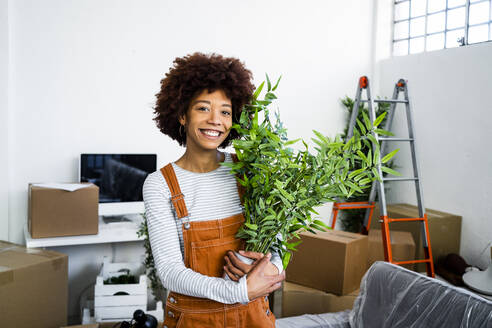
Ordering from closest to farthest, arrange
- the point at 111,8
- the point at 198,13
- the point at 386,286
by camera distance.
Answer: the point at 386,286 < the point at 111,8 < the point at 198,13

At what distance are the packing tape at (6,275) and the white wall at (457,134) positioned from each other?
315 cm

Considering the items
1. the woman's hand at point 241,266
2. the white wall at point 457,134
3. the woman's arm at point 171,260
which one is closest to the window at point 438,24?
the white wall at point 457,134

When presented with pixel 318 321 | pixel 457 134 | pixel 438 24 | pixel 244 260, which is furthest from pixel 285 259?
pixel 438 24

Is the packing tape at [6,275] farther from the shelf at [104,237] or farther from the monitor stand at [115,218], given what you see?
the monitor stand at [115,218]

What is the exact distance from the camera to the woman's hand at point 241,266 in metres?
1.13

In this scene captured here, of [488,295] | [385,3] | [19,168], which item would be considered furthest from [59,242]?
[385,3]

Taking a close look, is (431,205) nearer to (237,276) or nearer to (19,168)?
(237,276)

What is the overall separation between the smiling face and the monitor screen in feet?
6.51

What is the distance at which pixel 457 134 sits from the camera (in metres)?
3.43

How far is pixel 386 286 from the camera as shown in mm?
1857

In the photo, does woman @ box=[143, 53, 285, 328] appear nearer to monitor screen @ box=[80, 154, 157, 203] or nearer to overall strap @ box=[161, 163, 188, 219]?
overall strap @ box=[161, 163, 188, 219]

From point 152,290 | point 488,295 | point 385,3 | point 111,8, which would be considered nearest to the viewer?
point 488,295

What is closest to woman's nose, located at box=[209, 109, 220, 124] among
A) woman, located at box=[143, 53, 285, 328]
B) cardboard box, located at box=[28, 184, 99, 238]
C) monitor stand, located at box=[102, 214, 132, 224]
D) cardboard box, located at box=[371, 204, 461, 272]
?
woman, located at box=[143, 53, 285, 328]

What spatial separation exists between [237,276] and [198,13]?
115 inches
